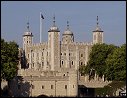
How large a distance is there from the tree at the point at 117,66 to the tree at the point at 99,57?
20.8ft

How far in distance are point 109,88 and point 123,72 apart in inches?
148

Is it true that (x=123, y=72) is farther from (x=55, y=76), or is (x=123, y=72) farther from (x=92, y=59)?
(x=92, y=59)

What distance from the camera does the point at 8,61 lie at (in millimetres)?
67188

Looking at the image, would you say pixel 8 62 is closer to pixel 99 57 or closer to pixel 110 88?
pixel 110 88

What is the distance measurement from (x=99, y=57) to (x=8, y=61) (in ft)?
81.8

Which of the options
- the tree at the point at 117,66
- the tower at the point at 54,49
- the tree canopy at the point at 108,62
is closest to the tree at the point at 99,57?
the tree canopy at the point at 108,62

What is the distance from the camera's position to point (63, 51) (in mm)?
103938

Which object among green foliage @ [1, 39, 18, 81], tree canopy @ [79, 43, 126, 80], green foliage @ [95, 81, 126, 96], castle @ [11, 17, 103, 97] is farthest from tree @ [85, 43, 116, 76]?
green foliage @ [1, 39, 18, 81]

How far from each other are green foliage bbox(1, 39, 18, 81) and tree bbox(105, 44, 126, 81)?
540 inches

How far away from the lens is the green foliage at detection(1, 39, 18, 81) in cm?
6397

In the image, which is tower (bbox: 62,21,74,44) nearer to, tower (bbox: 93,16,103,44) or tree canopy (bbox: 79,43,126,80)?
tower (bbox: 93,16,103,44)

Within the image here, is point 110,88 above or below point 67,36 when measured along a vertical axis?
below

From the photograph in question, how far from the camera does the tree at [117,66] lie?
248 feet

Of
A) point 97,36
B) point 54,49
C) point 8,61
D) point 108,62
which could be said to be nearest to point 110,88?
point 108,62
